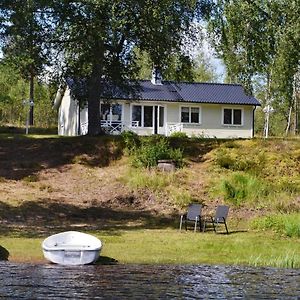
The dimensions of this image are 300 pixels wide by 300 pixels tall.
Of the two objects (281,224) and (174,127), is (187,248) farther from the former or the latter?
(174,127)

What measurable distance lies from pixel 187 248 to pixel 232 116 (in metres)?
29.8

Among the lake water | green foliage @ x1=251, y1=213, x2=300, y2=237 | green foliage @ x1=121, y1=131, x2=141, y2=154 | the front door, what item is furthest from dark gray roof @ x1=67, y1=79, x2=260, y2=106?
the lake water

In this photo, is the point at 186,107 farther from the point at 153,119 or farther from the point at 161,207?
the point at 161,207

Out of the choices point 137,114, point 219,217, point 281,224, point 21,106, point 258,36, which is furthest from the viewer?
point 21,106

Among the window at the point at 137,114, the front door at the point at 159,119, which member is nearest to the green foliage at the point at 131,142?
the window at the point at 137,114

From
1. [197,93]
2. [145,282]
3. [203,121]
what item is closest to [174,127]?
[203,121]

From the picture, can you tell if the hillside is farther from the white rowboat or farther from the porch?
the porch

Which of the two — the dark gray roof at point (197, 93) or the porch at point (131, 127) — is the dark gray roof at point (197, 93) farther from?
the porch at point (131, 127)

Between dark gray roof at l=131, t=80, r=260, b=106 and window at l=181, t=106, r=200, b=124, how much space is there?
2.34 ft

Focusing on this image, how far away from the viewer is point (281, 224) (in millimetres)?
19078

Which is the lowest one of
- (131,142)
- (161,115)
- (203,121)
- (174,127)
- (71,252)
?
(71,252)

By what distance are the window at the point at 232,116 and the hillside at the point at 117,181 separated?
51.8 feet

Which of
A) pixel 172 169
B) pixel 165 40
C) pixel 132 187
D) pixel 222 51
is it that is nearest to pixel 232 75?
pixel 222 51

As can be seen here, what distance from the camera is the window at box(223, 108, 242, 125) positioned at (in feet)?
149
